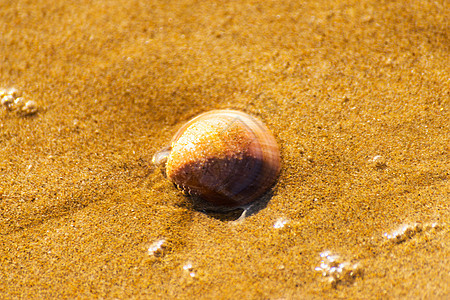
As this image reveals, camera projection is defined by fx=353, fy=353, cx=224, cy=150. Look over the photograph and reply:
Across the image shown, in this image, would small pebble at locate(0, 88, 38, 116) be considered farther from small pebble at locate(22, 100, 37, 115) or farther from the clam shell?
the clam shell

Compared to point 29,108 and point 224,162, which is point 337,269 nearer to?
point 224,162

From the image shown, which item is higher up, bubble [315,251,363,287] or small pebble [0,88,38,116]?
small pebble [0,88,38,116]

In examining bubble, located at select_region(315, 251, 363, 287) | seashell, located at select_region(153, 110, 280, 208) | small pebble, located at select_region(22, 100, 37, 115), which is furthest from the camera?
small pebble, located at select_region(22, 100, 37, 115)

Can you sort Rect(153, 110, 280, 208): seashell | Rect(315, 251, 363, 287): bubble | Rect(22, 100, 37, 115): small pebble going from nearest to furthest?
1. Rect(315, 251, 363, 287): bubble
2. Rect(153, 110, 280, 208): seashell
3. Rect(22, 100, 37, 115): small pebble

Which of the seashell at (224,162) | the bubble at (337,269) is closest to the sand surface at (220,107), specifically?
the bubble at (337,269)

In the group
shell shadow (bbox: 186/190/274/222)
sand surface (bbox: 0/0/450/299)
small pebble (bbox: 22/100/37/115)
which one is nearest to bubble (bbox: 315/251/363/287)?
sand surface (bbox: 0/0/450/299)

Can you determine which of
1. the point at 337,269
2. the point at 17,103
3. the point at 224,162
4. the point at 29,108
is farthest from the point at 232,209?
the point at 17,103
